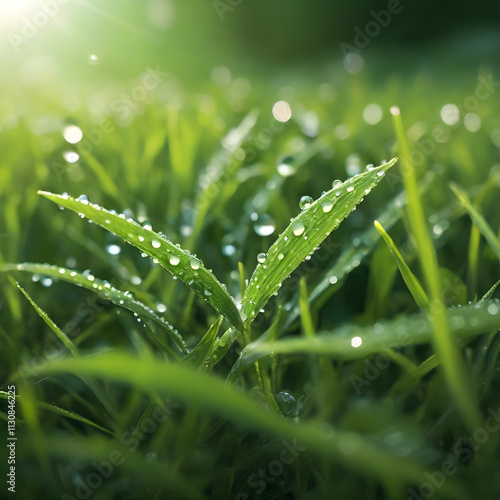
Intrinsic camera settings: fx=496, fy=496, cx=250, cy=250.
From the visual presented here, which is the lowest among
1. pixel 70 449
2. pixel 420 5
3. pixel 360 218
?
pixel 70 449

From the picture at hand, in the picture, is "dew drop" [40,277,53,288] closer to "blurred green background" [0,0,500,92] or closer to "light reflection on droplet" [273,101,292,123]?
"light reflection on droplet" [273,101,292,123]

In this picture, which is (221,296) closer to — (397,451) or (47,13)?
(397,451)

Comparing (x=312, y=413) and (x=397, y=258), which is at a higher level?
(x=397, y=258)

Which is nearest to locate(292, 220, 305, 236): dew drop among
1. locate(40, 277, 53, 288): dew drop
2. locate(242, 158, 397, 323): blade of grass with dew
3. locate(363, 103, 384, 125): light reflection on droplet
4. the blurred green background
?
locate(242, 158, 397, 323): blade of grass with dew

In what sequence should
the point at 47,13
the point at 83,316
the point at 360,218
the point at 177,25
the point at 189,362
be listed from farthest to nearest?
the point at 177,25 → the point at 47,13 → the point at 360,218 → the point at 83,316 → the point at 189,362

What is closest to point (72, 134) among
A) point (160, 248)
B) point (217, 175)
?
point (217, 175)

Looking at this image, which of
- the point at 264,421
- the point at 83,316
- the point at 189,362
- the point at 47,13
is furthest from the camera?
the point at 47,13

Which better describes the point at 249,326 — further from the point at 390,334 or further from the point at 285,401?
the point at 390,334

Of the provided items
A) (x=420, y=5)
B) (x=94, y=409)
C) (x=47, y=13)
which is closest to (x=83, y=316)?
(x=94, y=409)
